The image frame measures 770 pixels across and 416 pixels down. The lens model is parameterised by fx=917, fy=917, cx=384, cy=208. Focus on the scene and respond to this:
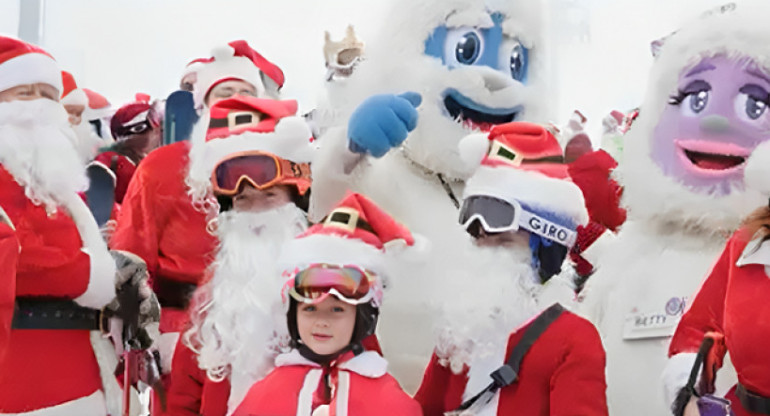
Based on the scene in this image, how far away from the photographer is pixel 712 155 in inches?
97.3

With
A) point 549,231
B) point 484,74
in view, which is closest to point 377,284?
point 549,231

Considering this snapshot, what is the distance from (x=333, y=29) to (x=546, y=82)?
1.36 m

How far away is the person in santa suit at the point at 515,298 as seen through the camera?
2.04 meters

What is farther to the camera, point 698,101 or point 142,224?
point 142,224

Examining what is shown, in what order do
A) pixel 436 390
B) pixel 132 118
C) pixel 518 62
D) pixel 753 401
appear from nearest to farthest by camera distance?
pixel 753 401
pixel 436 390
pixel 518 62
pixel 132 118

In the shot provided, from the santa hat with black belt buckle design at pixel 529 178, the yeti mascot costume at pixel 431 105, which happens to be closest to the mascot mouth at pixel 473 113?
the yeti mascot costume at pixel 431 105

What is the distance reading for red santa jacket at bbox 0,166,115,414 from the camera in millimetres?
2342

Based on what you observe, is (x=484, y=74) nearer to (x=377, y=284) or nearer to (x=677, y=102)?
(x=677, y=102)

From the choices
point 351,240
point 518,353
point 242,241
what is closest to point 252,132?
point 242,241

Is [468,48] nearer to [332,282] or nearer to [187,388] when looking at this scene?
[332,282]

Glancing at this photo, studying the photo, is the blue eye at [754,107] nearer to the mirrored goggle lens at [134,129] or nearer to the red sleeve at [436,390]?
the red sleeve at [436,390]

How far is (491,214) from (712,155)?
2.34 feet

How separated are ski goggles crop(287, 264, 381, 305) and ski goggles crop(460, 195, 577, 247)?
29cm

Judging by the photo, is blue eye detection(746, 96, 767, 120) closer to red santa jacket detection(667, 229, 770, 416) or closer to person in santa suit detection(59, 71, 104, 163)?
red santa jacket detection(667, 229, 770, 416)
